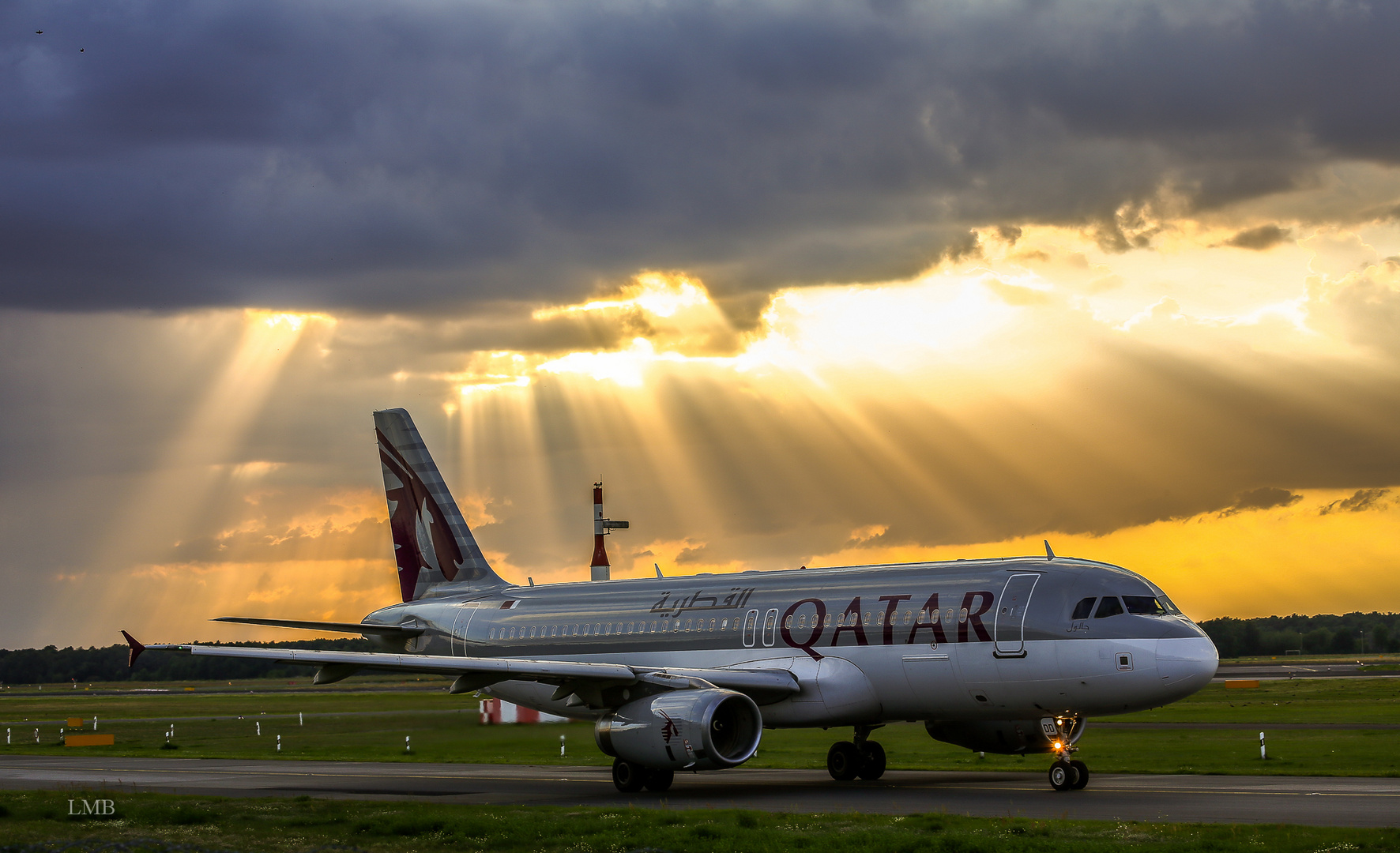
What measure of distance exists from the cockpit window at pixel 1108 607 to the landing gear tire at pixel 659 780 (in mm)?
9894

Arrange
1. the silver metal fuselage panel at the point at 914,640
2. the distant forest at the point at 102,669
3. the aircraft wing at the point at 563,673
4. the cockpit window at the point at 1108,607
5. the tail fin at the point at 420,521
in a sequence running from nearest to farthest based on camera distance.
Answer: the silver metal fuselage panel at the point at 914,640 < the cockpit window at the point at 1108,607 < the aircraft wing at the point at 563,673 < the tail fin at the point at 420,521 < the distant forest at the point at 102,669

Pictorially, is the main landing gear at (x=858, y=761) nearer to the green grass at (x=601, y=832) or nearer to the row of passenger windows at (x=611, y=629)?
the row of passenger windows at (x=611, y=629)

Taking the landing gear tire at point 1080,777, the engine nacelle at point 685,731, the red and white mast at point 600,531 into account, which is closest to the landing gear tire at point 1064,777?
the landing gear tire at point 1080,777

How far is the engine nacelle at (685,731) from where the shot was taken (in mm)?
28188

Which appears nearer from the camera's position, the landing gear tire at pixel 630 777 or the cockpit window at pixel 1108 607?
the cockpit window at pixel 1108 607

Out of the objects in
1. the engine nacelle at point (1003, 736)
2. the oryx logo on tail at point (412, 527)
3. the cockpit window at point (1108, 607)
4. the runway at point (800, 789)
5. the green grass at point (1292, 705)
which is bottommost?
the green grass at point (1292, 705)

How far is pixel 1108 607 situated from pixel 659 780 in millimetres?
10504

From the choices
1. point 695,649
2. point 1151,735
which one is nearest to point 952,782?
point 695,649

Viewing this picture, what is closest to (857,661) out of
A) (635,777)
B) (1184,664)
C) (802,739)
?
(635,777)

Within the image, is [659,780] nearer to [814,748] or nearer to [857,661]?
[857,661]

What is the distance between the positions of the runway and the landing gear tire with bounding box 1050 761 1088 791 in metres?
0.25

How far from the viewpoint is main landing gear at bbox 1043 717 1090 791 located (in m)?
28.0

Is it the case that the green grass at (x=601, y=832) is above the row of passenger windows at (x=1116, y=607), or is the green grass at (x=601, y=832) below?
below

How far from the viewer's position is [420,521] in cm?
4422
